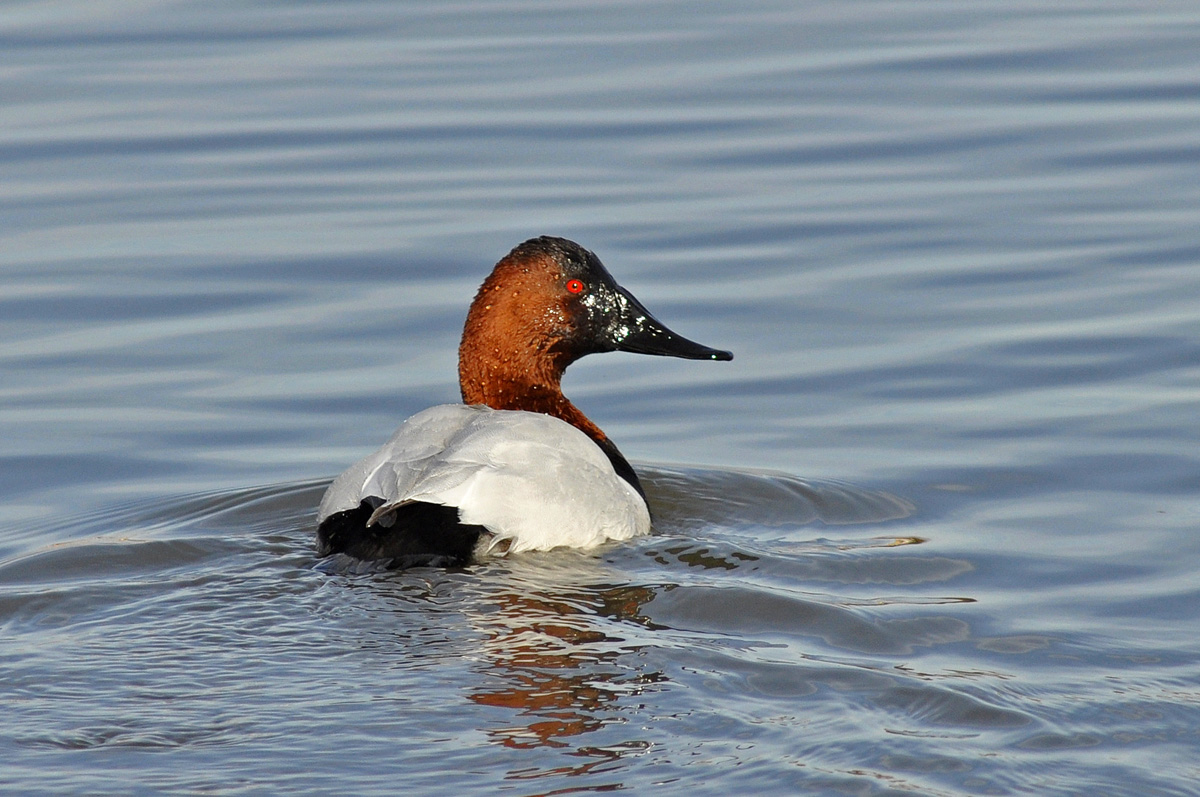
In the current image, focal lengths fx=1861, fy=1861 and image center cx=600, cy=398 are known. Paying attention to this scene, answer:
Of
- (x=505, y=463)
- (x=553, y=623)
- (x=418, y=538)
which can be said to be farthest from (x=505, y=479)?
(x=553, y=623)

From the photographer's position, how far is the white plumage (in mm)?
6176

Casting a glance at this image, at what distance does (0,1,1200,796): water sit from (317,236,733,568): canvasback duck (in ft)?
0.47

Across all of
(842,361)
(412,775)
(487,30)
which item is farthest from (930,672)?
(487,30)

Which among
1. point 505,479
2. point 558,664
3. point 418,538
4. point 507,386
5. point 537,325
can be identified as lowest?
point 558,664

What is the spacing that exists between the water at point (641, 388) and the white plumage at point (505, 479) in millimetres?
122

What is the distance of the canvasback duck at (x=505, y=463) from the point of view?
616cm

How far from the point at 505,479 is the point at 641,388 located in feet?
9.50

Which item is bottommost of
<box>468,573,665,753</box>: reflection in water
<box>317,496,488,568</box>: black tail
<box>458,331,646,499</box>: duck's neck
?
<box>468,573,665,753</box>: reflection in water

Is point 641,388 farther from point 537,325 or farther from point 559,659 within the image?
point 559,659

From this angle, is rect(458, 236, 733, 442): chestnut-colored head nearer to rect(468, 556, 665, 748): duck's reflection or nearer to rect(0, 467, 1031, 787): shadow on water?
rect(0, 467, 1031, 787): shadow on water

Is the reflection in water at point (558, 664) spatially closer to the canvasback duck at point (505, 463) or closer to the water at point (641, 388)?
the water at point (641, 388)

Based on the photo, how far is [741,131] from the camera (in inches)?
489

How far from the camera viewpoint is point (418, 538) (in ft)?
20.1

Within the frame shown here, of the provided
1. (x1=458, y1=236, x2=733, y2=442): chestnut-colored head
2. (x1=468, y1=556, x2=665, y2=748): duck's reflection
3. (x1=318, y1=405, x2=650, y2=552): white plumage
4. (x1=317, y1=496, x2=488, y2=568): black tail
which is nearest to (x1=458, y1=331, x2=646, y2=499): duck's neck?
(x1=458, y1=236, x2=733, y2=442): chestnut-colored head
